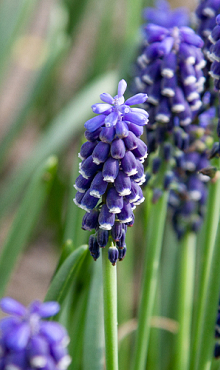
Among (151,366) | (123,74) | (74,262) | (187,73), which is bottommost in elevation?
(151,366)

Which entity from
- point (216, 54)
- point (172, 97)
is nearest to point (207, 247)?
point (172, 97)

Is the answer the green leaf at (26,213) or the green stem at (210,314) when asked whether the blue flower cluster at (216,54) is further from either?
the green leaf at (26,213)

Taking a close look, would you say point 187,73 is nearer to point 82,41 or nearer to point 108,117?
point 108,117

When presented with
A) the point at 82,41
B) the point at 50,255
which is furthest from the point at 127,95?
the point at 82,41

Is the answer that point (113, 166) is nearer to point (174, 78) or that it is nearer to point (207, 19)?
point (174, 78)

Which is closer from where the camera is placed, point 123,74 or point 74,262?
point 74,262

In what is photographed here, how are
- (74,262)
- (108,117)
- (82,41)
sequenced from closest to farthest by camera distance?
(108,117) → (74,262) → (82,41)
